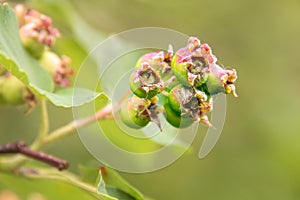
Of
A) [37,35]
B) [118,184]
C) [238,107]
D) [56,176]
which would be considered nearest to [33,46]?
[37,35]

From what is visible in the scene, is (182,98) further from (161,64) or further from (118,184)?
(118,184)

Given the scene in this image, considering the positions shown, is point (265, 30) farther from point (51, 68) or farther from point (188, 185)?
point (51, 68)

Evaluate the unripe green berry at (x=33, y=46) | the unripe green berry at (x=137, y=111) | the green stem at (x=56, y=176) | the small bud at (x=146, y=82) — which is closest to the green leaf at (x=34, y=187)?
the green stem at (x=56, y=176)

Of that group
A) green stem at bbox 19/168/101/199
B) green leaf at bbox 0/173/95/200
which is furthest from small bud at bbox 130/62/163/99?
green leaf at bbox 0/173/95/200

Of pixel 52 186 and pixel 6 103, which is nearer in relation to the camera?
pixel 6 103

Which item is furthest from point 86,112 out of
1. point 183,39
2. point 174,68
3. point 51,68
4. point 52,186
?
point 174,68

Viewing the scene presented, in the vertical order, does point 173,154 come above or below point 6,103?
above

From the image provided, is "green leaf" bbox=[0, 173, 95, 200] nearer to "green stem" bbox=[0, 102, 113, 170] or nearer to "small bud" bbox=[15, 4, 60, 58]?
"green stem" bbox=[0, 102, 113, 170]
